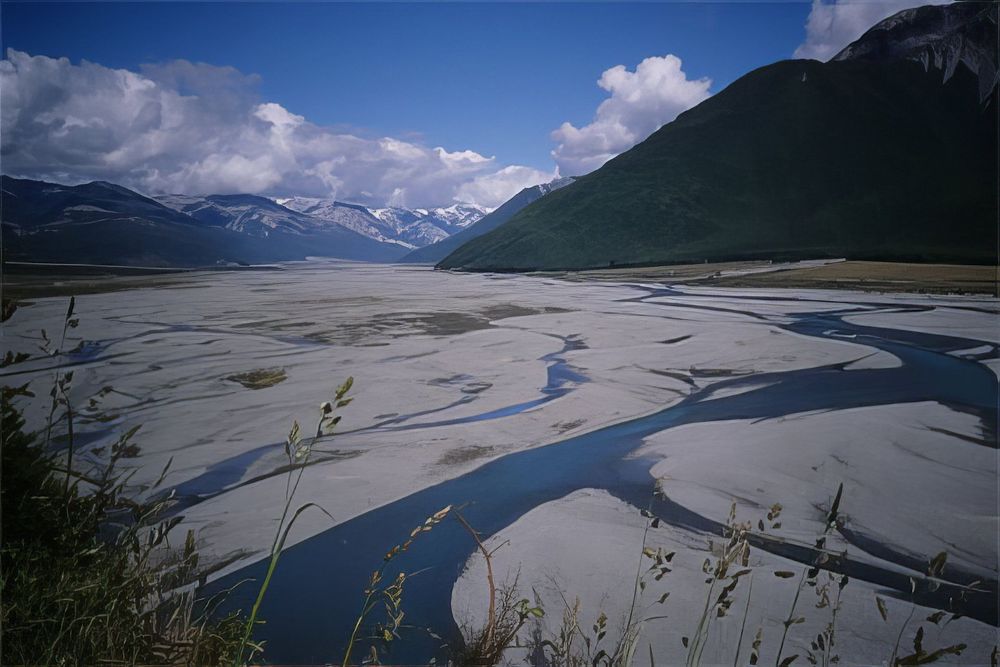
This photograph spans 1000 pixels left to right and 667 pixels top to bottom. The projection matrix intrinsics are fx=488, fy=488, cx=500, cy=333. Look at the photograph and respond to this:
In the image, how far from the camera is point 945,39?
21.1 ft

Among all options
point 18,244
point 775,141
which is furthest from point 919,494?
point 775,141

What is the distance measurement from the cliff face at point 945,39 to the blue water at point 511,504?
343cm

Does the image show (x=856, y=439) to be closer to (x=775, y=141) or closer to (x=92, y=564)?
(x=92, y=564)

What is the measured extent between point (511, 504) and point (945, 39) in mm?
8253

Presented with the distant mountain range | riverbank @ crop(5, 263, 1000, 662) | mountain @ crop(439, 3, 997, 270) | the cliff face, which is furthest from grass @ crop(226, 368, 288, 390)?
mountain @ crop(439, 3, 997, 270)

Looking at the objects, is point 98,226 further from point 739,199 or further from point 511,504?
point 739,199

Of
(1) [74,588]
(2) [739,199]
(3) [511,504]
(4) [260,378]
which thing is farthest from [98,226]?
(2) [739,199]

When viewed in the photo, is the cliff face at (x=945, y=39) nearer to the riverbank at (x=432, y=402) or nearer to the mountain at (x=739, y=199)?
the riverbank at (x=432, y=402)

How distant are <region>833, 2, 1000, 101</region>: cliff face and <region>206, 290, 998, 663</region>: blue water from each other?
11.2 ft

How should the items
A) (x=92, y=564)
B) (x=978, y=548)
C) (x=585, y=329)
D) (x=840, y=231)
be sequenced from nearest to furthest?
(x=92, y=564) < (x=978, y=548) < (x=585, y=329) < (x=840, y=231)

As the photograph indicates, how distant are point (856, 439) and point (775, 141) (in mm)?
80781

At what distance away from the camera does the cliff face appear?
216 inches

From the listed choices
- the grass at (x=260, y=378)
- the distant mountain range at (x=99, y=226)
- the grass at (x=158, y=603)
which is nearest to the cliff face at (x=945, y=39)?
the grass at (x=158, y=603)

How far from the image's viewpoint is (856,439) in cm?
444
